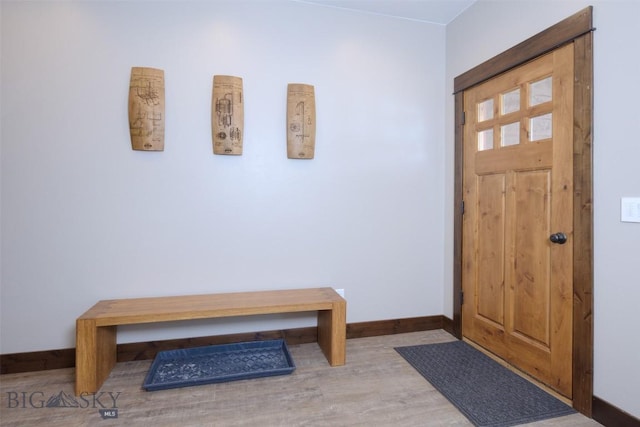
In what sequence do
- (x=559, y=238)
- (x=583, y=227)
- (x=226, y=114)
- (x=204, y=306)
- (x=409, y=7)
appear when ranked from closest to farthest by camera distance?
(x=583, y=227) → (x=559, y=238) → (x=204, y=306) → (x=226, y=114) → (x=409, y=7)

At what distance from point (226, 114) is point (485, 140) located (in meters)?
1.91

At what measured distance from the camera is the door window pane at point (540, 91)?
2111 mm

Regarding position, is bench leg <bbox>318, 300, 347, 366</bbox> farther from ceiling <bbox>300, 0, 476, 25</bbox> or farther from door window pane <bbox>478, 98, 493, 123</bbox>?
ceiling <bbox>300, 0, 476, 25</bbox>

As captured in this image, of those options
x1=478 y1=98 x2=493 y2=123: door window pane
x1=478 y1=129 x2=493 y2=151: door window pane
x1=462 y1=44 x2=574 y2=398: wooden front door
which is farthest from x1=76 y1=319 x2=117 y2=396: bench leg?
x1=478 y1=98 x2=493 y2=123: door window pane

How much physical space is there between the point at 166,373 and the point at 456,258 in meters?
2.30

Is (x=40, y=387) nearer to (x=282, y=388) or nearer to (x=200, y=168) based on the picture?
(x=282, y=388)

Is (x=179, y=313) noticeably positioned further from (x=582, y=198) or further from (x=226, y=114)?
(x=582, y=198)

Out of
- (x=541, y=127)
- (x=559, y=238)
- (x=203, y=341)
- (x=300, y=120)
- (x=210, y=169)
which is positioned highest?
(x=300, y=120)

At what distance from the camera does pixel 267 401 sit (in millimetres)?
1977

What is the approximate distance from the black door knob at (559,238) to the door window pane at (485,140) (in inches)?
32.0

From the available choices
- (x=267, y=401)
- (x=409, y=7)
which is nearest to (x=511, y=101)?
(x=409, y=7)

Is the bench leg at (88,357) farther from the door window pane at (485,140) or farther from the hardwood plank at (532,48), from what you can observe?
the hardwood plank at (532,48)

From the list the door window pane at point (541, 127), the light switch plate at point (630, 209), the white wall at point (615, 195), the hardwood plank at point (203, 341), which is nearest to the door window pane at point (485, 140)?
the door window pane at point (541, 127)

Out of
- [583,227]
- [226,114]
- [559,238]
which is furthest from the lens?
[226,114]
